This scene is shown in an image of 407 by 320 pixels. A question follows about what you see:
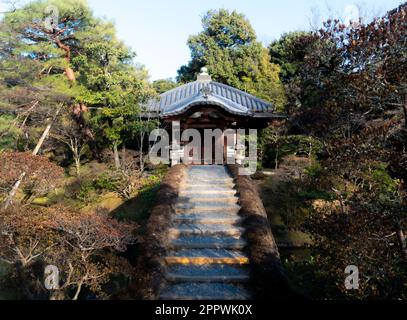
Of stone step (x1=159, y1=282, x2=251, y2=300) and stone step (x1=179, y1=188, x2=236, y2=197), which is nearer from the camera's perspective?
stone step (x1=159, y1=282, x2=251, y2=300)

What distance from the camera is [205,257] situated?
22.8 ft

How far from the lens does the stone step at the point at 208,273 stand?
6297 mm

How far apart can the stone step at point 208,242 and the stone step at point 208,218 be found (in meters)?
0.59

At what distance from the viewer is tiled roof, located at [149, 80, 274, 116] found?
13891 millimetres

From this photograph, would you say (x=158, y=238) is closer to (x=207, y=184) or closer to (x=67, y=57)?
(x=207, y=184)

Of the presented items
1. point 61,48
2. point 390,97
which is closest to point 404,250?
point 390,97

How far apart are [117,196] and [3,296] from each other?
19.1 ft

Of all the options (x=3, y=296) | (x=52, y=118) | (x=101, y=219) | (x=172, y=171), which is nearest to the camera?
(x=101, y=219)

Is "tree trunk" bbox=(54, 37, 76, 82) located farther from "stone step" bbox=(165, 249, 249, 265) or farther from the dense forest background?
"stone step" bbox=(165, 249, 249, 265)

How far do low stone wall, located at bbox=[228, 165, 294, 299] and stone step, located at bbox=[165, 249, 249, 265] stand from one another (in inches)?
9.7

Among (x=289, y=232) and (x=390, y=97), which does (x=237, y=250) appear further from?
(x=289, y=232)

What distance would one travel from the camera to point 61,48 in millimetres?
18156

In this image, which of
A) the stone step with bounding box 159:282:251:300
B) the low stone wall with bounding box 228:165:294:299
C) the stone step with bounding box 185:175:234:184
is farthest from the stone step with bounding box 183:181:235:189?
the stone step with bounding box 159:282:251:300

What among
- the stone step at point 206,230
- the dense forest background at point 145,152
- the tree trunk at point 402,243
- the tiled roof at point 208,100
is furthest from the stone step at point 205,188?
the tree trunk at point 402,243
